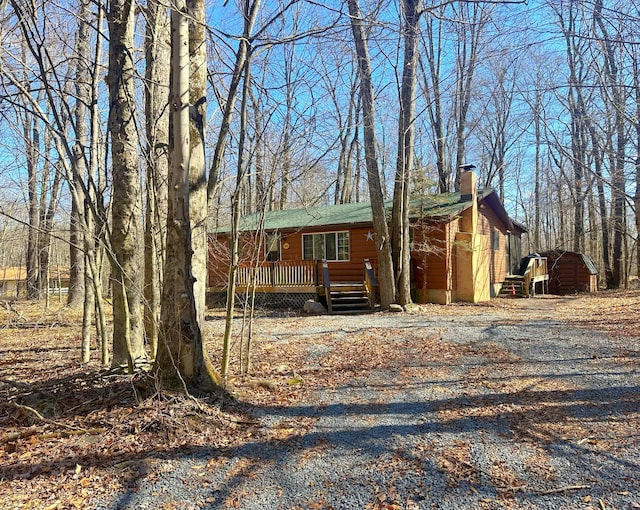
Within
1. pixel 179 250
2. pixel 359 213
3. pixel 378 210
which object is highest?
pixel 359 213

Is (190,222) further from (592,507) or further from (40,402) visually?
(592,507)

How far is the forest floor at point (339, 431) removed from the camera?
2.82 m

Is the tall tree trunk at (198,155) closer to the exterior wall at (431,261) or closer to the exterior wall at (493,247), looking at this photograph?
the exterior wall at (431,261)

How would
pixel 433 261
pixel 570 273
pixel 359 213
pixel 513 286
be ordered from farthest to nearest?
pixel 570 273 → pixel 513 286 → pixel 359 213 → pixel 433 261

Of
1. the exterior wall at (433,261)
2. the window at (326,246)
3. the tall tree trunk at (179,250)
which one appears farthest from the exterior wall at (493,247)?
the tall tree trunk at (179,250)

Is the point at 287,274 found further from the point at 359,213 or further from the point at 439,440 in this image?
the point at 439,440

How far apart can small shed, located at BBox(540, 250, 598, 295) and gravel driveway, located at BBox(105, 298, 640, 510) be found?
55.4ft

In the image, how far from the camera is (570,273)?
22.0 meters

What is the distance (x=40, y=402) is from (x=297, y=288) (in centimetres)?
1066

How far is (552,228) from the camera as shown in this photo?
38.5 metres

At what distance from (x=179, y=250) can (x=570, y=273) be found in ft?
75.2

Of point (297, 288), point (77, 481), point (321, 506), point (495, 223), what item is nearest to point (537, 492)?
point (321, 506)

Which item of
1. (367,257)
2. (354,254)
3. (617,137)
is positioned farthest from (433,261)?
(617,137)

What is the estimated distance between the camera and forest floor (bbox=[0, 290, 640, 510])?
9.25 ft
